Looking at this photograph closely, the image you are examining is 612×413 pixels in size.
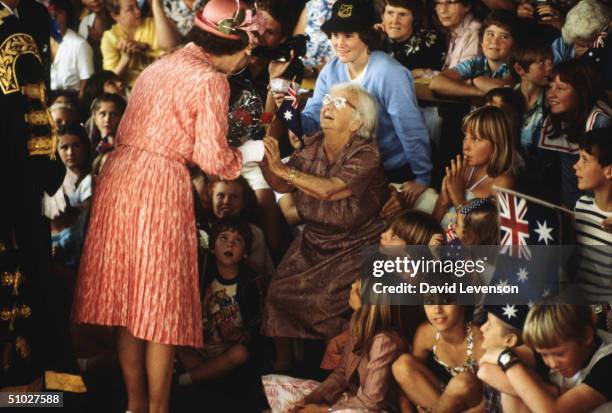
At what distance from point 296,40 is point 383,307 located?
4.87 ft

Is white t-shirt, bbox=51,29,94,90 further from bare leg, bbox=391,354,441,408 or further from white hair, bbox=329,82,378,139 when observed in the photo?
bare leg, bbox=391,354,441,408

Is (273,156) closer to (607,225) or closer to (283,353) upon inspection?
(283,353)

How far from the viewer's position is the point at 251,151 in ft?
19.9

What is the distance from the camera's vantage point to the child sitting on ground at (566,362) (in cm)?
512

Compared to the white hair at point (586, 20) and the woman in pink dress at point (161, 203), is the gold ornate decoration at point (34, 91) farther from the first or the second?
the white hair at point (586, 20)

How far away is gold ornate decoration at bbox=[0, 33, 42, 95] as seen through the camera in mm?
5582

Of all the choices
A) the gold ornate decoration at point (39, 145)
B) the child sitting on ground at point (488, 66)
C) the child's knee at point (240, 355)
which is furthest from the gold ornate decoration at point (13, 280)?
the child sitting on ground at point (488, 66)

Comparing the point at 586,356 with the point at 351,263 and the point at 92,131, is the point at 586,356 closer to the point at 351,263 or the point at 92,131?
the point at 351,263

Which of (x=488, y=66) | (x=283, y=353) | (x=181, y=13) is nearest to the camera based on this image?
(x=488, y=66)

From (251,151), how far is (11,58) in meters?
1.32

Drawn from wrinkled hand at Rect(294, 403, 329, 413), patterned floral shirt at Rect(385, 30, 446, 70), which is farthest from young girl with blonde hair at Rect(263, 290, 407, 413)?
patterned floral shirt at Rect(385, 30, 446, 70)

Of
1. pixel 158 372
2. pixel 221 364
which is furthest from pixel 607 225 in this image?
pixel 158 372

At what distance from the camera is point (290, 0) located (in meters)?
6.01

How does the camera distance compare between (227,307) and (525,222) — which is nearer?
(525,222)
